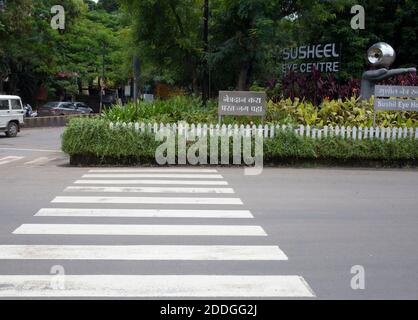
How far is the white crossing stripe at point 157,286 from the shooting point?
5.32m

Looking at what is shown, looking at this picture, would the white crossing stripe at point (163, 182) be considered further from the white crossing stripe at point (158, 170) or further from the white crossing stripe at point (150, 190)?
the white crossing stripe at point (158, 170)

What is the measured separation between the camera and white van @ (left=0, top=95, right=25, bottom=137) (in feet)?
90.2

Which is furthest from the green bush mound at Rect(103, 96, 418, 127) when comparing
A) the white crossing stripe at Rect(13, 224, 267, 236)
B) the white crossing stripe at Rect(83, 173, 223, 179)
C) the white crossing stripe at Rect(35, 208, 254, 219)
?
the white crossing stripe at Rect(13, 224, 267, 236)

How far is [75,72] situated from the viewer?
149 ft

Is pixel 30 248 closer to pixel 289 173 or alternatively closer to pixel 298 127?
pixel 289 173

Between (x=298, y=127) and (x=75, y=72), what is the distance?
33.4 m

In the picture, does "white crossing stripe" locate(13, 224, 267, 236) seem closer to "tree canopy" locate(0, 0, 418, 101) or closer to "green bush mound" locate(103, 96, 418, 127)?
"green bush mound" locate(103, 96, 418, 127)

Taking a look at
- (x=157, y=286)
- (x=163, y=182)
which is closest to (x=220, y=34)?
(x=163, y=182)

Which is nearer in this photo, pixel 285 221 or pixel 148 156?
pixel 285 221

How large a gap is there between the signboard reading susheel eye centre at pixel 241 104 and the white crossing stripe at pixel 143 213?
7.22 m

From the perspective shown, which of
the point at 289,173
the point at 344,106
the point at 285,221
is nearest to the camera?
the point at 285,221

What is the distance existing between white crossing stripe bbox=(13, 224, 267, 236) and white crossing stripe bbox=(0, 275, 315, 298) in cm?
178

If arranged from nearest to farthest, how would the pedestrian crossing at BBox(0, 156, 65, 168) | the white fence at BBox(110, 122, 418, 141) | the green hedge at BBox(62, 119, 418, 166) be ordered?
1. the green hedge at BBox(62, 119, 418, 166)
2. the white fence at BBox(110, 122, 418, 141)
3. the pedestrian crossing at BBox(0, 156, 65, 168)

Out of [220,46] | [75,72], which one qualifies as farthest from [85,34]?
[220,46]
